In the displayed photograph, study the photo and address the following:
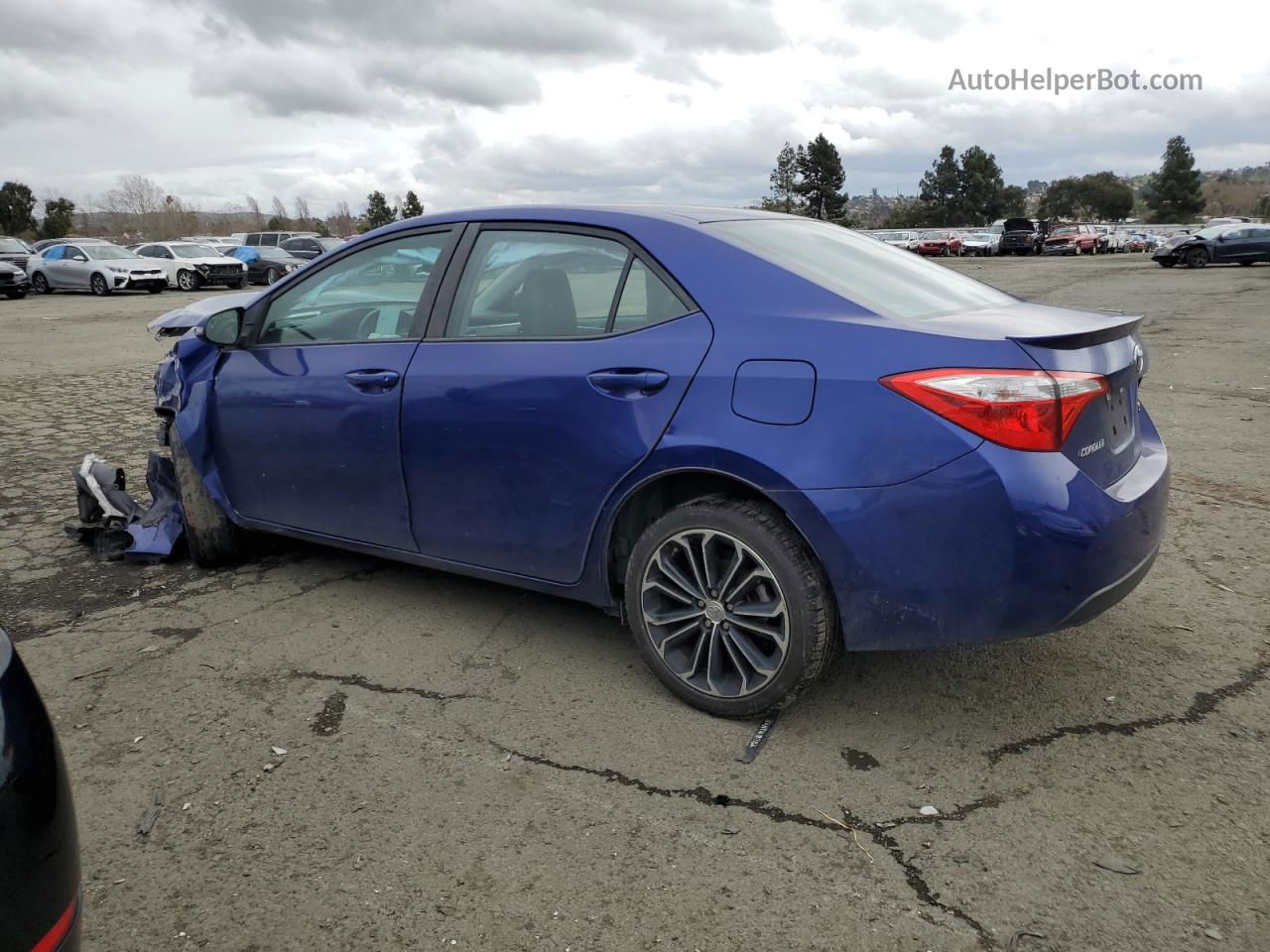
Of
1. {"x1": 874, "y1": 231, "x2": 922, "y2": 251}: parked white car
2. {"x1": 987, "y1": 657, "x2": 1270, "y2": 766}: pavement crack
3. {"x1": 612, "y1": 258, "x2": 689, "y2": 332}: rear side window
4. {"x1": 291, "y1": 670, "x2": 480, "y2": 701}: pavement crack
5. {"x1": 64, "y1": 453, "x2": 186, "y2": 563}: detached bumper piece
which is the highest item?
{"x1": 874, "y1": 231, "x2": 922, "y2": 251}: parked white car

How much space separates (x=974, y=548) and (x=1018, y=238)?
5202 cm

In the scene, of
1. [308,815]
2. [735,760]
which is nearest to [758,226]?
[735,760]

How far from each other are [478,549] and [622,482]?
731 mm

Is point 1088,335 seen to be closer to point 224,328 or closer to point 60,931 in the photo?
Result: point 60,931

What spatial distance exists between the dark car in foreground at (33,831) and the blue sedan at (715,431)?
1.84 m

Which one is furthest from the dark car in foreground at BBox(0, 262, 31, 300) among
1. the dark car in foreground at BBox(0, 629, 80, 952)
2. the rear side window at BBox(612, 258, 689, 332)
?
the dark car in foreground at BBox(0, 629, 80, 952)

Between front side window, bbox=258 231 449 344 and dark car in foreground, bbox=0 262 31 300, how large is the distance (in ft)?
87.7

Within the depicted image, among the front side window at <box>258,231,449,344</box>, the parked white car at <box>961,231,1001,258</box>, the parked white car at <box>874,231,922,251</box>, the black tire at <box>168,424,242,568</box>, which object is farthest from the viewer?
the parked white car at <box>874,231,922,251</box>

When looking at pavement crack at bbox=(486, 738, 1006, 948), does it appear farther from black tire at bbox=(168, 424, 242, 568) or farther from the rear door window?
black tire at bbox=(168, 424, 242, 568)

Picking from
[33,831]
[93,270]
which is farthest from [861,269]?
[93,270]

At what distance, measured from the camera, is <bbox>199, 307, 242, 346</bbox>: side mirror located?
425 centimetres

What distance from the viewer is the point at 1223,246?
30547 mm

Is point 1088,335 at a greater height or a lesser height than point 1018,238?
lesser

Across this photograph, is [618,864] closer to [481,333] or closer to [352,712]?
[352,712]
